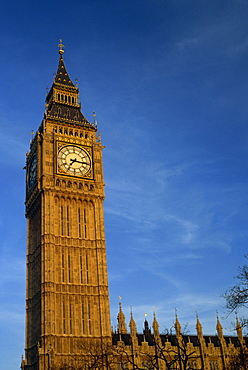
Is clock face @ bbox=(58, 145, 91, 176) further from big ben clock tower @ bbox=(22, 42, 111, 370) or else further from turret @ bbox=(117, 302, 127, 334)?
turret @ bbox=(117, 302, 127, 334)

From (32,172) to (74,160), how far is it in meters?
8.04

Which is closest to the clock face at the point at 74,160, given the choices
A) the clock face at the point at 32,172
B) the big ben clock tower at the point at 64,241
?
the big ben clock tower at the point at 64,241

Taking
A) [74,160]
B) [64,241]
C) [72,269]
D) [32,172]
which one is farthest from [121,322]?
[32,172]

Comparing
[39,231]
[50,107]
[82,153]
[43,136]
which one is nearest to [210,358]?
[39,231]

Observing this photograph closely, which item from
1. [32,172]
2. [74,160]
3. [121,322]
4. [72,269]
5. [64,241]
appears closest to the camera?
[72,269]

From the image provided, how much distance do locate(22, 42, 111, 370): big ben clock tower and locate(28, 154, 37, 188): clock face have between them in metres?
0.18

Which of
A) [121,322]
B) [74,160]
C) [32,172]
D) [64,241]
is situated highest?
[74,160]

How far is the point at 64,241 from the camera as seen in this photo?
74625 mm

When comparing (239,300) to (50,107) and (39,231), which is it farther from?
(50,107)

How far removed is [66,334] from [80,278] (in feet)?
28.0

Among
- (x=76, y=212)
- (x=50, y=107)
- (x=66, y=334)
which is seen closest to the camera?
(x=66, y=334)

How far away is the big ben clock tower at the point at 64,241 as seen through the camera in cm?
6850

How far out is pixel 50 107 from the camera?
298 feet

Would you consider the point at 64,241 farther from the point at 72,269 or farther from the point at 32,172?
the point at 32,172
